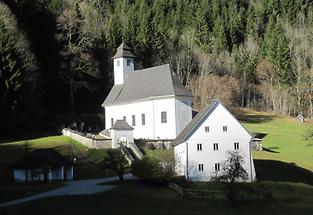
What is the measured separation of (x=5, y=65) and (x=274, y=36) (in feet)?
212

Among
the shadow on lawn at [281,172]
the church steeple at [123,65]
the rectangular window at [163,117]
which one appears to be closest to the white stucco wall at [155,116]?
the rectangular window at [163,117]

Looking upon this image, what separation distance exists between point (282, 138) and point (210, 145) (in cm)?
2794

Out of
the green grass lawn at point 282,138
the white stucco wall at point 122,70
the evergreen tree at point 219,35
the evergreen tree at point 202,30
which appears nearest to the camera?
the green grass lawn at point 282,138

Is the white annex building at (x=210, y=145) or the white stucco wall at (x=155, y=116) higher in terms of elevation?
the white stucco wall at (x=155, y=116)

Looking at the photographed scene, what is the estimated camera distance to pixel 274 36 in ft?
368

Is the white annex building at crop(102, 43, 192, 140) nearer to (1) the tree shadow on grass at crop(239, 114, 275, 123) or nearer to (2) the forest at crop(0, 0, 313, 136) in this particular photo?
(2) the forest at crop(0, 0, 313, 136)

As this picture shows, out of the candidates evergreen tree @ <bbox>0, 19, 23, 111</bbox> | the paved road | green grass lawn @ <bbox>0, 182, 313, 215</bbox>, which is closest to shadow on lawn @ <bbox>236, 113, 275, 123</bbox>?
evergreen tree @ <bbox>0, 19, 23, 111</bbox>

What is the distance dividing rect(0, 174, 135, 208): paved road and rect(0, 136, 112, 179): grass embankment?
2.81 m

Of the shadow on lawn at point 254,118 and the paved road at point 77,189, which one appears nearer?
the paved road at point 77,189

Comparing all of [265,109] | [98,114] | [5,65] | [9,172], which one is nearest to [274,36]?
[265,109]

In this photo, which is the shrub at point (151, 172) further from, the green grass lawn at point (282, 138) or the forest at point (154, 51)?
the forest at point (154, 51)

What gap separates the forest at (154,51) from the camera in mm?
69375

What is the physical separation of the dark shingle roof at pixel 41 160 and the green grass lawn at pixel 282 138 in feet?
70.1

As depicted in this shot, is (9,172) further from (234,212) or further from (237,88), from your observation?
(237,88)
